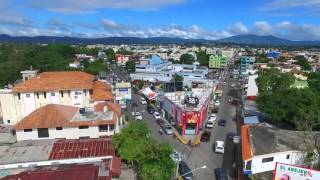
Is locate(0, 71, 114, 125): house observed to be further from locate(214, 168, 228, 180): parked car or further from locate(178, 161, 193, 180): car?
locate(214, 168, 228, 180): parked car

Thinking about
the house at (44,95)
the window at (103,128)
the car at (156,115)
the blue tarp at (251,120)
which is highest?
the house at (44,95)

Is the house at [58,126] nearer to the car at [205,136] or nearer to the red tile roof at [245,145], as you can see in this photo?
the car at [205,136]

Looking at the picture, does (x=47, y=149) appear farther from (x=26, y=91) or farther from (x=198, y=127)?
(x=198, y=127)

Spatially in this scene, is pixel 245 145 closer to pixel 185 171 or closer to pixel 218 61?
pixel 185 171

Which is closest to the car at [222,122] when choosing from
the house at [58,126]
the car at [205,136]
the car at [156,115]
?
the car at [205,136]

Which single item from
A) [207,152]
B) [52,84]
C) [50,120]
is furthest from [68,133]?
[207,152]
